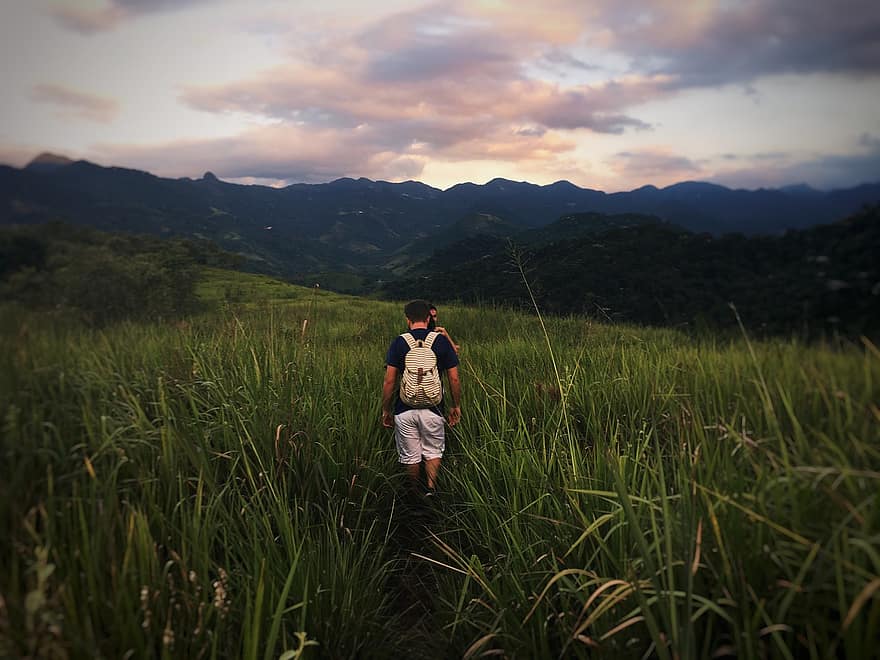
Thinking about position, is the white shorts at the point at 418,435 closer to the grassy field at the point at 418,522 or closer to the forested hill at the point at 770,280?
the grassy field at the point at 418,522

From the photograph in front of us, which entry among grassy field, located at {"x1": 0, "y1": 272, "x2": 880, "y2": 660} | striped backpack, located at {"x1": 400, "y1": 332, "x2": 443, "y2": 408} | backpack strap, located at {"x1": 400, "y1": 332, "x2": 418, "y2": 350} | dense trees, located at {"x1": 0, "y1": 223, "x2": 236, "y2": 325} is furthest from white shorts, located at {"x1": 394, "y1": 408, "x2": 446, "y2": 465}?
dense trees, located at {"x1": 0, "y1": 223, "x2": 236, "y2": 325}

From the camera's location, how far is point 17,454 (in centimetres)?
147

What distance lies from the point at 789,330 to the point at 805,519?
738 mm

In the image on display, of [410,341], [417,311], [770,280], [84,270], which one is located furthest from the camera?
[417,311]

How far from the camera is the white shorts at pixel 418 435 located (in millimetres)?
4387

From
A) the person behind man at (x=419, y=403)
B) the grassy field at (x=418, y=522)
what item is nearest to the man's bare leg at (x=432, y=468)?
the person behind man at (x=419, y=403)

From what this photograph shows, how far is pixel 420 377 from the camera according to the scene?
4.44 m

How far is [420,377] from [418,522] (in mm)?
1409

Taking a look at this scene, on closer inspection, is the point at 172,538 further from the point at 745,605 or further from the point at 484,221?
the point at 484,221

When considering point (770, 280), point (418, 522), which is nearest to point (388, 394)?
point (418, 522)

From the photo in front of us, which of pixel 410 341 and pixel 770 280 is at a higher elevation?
pixel 770 280

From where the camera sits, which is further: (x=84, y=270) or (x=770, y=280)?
(x=84, y=270)

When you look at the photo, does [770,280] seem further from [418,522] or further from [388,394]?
[388,394]

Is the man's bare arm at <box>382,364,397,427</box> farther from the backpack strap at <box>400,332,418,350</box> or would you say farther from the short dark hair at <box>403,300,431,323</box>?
the short dark hair at <box>403,300,431,323</box>
